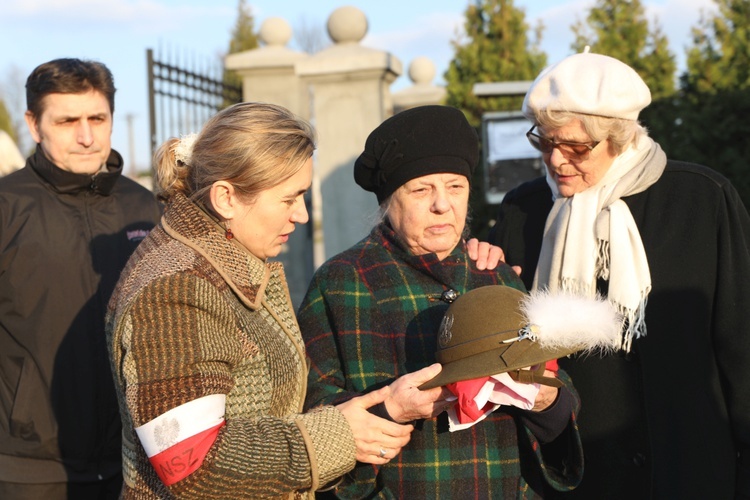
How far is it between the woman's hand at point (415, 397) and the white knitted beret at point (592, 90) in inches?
44.3

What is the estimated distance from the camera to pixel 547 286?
3.37 metres

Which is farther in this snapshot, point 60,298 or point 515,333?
point 60,298

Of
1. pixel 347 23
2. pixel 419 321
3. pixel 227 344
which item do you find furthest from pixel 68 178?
pixel 347 23

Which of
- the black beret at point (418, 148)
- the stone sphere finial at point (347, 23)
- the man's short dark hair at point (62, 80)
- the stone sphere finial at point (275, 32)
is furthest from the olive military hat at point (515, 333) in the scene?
the stone sphere finial at point (275, 32)

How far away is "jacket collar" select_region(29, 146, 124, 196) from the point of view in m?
3.94

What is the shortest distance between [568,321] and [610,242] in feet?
2.38

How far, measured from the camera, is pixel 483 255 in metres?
3.18

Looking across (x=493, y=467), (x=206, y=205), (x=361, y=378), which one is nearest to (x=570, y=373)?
(x=493, y=467)

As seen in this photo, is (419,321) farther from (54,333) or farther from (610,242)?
(54,333)

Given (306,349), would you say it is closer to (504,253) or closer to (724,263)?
(504,253)

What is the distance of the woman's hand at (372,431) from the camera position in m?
2.59

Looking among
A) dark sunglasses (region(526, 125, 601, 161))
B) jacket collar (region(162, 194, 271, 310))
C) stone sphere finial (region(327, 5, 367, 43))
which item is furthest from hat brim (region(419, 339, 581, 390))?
stone sphere finial (region(327, 5, 367, 43))

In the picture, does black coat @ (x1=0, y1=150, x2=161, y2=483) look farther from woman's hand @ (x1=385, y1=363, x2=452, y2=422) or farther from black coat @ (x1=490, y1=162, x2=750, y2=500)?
black coat @ (x1=490, y1=162, x2=750, y2=500)

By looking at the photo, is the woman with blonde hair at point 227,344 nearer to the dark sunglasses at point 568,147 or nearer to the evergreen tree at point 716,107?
the dark sunglasses at point 568,147
